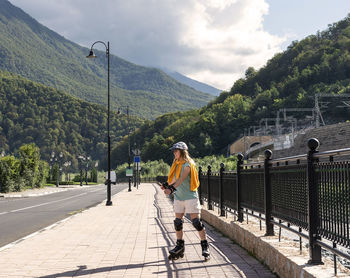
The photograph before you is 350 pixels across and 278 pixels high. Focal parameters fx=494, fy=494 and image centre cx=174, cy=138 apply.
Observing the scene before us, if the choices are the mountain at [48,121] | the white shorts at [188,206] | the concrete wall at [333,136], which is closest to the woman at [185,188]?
the white shorts at [188,206]

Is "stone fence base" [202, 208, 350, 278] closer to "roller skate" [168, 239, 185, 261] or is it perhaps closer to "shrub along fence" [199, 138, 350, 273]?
"shrub along fence" [199, 138, 350, 273]

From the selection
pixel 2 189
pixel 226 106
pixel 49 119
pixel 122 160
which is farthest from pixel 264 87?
pixel 2 189

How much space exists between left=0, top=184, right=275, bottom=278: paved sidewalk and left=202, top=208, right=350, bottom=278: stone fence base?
156mm

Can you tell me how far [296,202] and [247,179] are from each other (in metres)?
3.00

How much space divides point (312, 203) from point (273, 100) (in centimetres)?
13593

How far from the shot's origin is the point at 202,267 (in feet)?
22.7

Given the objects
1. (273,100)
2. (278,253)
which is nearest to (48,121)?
(273,100)

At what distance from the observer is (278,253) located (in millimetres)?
6078

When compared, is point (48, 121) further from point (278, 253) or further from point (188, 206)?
point (278, 253)

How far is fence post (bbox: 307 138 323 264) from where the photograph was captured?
17.2 ft

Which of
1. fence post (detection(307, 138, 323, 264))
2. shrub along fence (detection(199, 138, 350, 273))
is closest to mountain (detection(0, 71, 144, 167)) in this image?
shrub along fence (detection(199, 138, 350, 273))

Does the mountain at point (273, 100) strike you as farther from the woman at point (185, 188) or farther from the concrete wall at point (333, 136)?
the woman at point (185, 188)

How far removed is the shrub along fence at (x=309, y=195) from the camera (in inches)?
179

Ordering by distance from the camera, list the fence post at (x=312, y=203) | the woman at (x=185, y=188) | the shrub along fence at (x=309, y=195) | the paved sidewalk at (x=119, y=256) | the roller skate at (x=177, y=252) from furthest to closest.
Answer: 1. the roller skate at (x=177, y=252)
2. the woman at (x=185, y=188)
3. the paved sidewalk at (x=119, y=256)
4. the fence post at (x=312, y=203)
5. the shrub along fence at (x=309, y=195)
